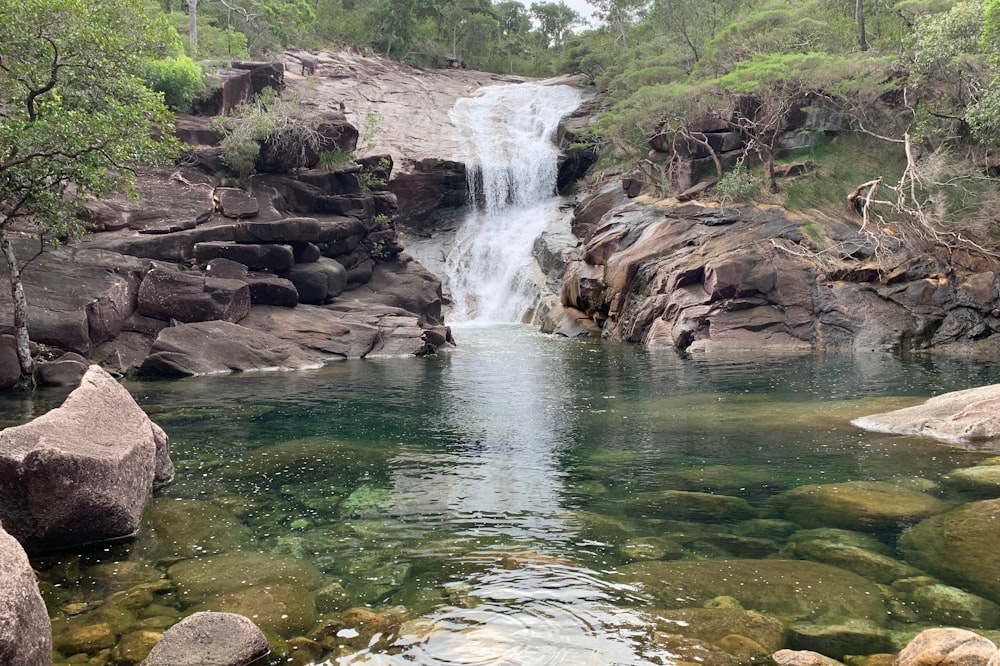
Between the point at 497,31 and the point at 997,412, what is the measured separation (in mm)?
70587

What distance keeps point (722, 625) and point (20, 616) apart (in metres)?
4.52

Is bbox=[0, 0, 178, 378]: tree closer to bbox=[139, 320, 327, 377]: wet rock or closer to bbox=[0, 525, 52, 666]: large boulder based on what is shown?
bbox=[139, 320, 327, 377]: wet rock

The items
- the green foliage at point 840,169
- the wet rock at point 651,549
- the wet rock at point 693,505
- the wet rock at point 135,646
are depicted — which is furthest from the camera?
the green foliage at point 840,169

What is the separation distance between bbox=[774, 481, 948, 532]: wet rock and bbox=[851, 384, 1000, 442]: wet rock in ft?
11.1

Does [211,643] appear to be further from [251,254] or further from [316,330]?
[251,254]

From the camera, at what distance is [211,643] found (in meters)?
4.76

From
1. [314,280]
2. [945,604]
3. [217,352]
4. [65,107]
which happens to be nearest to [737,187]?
[314,280]

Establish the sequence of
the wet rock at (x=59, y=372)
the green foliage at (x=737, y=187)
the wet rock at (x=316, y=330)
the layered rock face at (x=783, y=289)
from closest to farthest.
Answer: the wet rock at (x=59, y=372) < the wet rock at (x=316, y=330) < the layered rock face at (x=783, y=289) < the green foliage at (x=737, y=187)

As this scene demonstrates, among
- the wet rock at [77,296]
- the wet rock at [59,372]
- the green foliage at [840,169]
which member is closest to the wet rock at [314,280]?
the wet rock at [77,296]

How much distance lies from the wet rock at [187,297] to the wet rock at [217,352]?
1.88ft

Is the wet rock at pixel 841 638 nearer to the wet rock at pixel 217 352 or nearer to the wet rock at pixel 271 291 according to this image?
the wet rock at pixel 217 352

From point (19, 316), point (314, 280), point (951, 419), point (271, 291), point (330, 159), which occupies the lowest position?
point (951, 419)

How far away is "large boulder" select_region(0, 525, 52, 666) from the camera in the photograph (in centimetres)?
402

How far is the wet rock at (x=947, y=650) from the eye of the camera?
167 inches
